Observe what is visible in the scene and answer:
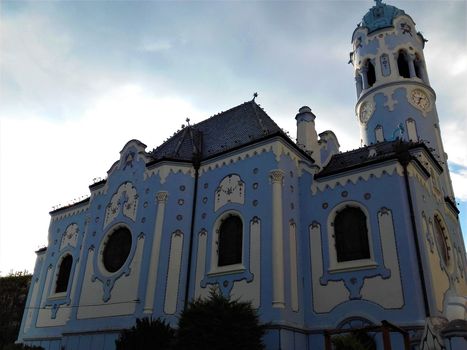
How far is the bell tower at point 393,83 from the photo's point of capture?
23438 millimetres

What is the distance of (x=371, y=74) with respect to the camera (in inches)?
1046

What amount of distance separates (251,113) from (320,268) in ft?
31.9

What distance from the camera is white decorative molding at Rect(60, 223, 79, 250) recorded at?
25906 mm

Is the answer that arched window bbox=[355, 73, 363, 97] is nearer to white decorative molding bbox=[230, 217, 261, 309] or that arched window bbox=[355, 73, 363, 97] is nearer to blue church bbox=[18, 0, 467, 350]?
blue church bbox=[18, 0, 467, 350]

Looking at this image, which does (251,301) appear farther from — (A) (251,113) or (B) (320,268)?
(A) (251,113)

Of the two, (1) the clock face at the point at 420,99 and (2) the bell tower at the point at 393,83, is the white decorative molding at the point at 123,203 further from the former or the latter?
(1) the clock face at the point at 420,99

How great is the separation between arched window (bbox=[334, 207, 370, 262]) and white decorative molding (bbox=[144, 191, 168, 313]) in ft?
25.8

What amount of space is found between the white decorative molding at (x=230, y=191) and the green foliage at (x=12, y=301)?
2510 cm

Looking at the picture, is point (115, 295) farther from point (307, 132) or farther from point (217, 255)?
point (307, 132)

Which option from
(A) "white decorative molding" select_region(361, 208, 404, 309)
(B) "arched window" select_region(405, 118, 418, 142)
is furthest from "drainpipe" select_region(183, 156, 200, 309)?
(B) "arched window" select_region(405, 118, 418, 142)

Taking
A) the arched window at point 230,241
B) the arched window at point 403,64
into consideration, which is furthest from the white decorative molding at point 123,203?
the arched window at point 403,64

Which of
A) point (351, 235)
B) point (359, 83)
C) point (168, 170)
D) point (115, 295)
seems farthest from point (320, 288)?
point (359, 83)

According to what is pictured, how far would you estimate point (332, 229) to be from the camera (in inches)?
679

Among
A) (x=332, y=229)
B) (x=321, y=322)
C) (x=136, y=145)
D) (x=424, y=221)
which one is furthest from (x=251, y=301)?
(x=136, y=145)
